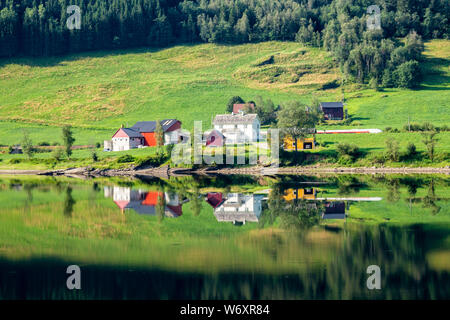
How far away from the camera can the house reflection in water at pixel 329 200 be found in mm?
34438

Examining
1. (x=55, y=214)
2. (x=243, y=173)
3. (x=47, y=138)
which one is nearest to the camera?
(x=55, y=214)

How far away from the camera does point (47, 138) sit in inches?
3573

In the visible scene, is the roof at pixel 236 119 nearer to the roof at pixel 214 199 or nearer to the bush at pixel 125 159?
the bush at pixel 125 159

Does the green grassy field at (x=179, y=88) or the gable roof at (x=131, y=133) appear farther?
the green grassy field at (x=179, y=88)

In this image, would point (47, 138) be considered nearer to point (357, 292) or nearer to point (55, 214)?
point (55, 214)

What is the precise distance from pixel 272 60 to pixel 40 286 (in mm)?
114383

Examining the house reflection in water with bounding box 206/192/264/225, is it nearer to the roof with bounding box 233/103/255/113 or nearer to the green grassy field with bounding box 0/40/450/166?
the green grassy field with bounding box 0/40/450/166

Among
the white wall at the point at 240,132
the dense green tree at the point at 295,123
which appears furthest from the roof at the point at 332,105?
the dense green tree at the point at 295,123

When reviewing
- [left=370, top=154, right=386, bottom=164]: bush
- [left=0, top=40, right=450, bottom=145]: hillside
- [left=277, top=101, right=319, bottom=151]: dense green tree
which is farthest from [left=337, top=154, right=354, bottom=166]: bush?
→ [left=0, top=40, right=450, bottom=145]: hillside

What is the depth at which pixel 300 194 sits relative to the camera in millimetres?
44531

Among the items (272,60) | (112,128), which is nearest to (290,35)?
(272,60)

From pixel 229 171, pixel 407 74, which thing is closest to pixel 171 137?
pixel 229 171

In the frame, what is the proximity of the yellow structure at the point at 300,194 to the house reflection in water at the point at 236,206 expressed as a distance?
2.11 metres
